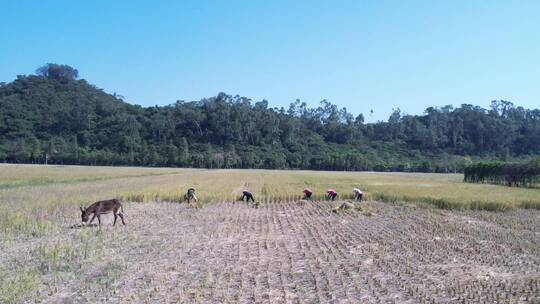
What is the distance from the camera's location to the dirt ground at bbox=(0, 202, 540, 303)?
29.6ft

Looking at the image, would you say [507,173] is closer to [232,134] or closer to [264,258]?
[264,258]

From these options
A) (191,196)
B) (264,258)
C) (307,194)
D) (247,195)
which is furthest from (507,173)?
(264,258)

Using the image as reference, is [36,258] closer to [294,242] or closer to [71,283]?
[71,283]

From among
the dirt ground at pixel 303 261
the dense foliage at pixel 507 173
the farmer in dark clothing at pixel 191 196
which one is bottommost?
the dirt ground at pixel 303 261

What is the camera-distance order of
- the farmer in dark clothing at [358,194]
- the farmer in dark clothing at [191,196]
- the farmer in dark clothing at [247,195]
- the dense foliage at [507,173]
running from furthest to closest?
the dense foliage at [507,173] → the farmer in dark clothing at [358,194] → the farmer in dark clothing at [247,195] → the farmer in dark clothing at [191,196]

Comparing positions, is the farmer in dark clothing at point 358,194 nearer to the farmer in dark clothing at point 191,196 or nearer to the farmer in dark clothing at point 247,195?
the farmer in dark clothing at point 247,195

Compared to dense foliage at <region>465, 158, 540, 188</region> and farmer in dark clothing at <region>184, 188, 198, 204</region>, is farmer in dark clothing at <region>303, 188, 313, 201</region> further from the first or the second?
dense foliage at <region>465, 158, 540, 188</region>

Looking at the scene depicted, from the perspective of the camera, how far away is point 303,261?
38.8ft

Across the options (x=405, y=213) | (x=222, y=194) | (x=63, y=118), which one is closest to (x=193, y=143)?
(x=63, y=118)

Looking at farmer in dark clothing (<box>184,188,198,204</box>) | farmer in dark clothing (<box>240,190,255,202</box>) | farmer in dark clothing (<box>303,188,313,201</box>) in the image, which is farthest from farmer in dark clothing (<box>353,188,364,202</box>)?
farmer in dark clothing (<box>184,188,198,204</box>)

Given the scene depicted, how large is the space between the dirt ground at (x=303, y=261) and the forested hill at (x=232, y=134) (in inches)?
3109

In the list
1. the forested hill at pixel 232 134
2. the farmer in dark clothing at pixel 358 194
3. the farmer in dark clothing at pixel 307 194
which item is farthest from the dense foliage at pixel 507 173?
the forested hill at pixel 232 134

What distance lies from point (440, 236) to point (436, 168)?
87037 mm

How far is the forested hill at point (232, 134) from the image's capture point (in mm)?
97625
